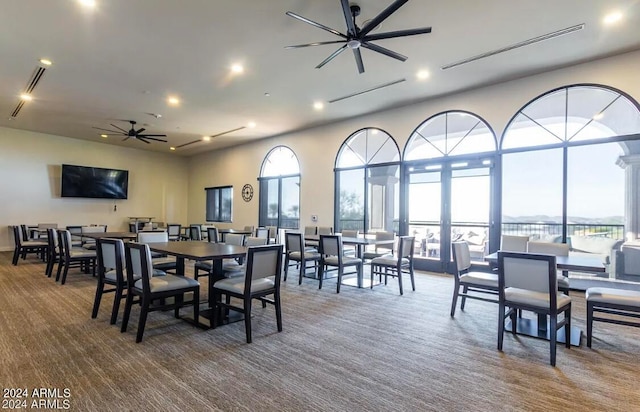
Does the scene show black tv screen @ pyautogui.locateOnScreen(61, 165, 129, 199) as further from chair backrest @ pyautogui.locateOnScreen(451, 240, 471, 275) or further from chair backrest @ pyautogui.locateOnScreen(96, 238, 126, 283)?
chair backrest @ pyautogui.locateOnScreen(451, 240, 471, 275)

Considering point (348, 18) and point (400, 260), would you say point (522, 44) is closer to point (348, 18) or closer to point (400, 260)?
point (348, 18)

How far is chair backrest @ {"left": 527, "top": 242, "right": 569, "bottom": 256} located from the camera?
155 inches

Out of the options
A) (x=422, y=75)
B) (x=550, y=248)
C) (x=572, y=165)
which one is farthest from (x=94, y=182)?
(x=572, y=165)

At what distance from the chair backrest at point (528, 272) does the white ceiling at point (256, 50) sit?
2857mm

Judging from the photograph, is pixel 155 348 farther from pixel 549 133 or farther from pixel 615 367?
pixel 549 133

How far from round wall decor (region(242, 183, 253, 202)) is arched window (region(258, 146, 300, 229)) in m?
0.54

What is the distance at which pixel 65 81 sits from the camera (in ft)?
19.2

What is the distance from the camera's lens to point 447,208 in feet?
22.0

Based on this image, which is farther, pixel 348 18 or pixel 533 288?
pixel 348 18

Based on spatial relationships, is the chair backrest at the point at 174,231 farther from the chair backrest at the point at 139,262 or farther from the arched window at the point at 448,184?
the arched window at the point at 448,184

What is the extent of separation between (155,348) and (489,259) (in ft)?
11.2

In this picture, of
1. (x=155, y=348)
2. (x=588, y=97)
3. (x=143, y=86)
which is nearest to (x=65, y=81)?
(x=143, y=86)

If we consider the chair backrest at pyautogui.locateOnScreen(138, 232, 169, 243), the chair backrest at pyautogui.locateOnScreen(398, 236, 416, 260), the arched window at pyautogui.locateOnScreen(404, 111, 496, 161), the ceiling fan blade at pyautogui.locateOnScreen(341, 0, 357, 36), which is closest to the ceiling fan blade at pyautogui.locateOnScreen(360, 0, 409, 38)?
the ceiling fan blade at pyautogui.locateOnScreen(341, 0, 357, 36)

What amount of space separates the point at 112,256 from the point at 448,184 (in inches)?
232
